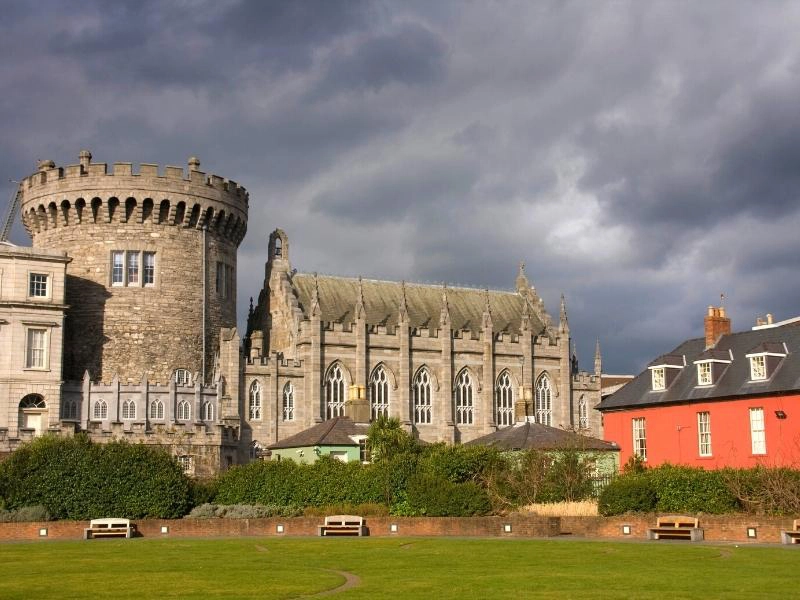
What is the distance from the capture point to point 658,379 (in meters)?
48.6

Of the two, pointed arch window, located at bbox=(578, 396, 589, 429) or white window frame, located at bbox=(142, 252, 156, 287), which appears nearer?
white window frame, located at bbox=(142, 252, 156, 287)

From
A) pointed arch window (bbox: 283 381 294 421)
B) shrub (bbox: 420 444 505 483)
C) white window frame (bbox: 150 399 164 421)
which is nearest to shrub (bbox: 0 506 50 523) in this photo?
shrub (bbox: 420 444 505 483)

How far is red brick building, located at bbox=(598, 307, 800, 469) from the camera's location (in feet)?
140

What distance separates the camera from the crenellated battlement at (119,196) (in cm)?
6162

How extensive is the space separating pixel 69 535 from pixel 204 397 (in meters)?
24.1

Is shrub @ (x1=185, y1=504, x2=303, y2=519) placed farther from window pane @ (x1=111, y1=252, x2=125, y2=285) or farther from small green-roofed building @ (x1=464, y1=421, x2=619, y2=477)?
window pane @ (x1=111, y1=252, x2=125, y2=285)

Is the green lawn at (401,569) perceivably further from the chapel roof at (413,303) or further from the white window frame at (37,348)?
the chapel roof at (413,303)

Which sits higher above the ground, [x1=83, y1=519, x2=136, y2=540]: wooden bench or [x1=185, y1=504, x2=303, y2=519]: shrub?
[x1=185, y1=504, x2=303, y2=519]: shrub

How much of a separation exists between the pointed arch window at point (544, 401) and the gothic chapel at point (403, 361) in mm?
63

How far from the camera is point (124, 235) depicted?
61938 millimetres

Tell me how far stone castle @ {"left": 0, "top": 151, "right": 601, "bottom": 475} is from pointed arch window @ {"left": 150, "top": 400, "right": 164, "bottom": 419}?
0.08m

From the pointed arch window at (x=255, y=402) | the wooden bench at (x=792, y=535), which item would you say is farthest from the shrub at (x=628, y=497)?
the pointed arch window at (x=255, y=402)

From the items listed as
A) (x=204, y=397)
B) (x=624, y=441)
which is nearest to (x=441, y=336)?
(x=204, y=397)

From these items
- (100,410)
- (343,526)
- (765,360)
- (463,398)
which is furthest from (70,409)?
(765,360)
